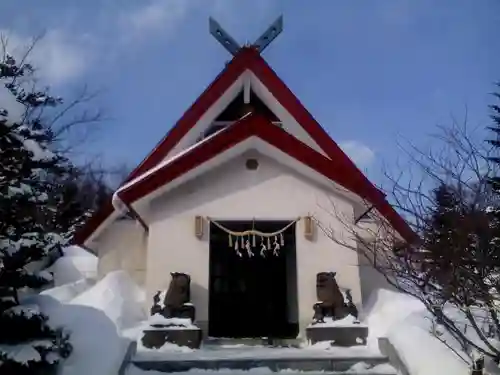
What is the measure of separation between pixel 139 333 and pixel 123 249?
359cm

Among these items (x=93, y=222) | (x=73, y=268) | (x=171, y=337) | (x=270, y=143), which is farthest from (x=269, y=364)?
(x=73, y=268)

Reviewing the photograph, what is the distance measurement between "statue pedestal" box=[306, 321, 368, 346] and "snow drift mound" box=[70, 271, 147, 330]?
2561mm

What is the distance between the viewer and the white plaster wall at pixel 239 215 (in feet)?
24.6

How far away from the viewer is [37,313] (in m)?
5.12

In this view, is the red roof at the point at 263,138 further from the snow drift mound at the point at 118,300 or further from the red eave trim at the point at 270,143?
the snow drift mound at the point at 118,300

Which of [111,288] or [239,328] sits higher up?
[111,288]

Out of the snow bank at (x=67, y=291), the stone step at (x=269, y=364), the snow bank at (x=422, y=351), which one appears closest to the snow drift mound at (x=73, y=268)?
the snow bank at (x=67, y=291)

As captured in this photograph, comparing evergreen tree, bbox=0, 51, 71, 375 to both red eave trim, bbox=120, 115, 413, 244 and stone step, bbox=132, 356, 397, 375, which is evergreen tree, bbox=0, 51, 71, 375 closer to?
stone step, bbox=132, 356, 397, 375

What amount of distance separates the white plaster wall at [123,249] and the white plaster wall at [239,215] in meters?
2.04

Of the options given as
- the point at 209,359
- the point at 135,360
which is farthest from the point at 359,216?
the point at 135,360

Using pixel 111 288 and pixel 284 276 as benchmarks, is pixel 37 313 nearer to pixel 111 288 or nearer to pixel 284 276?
pixel 111 288

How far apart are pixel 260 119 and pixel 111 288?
11.4 feet

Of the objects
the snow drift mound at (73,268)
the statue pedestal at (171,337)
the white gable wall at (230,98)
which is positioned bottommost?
the statue pedestal at (171,337)

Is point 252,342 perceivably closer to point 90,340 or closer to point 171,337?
point 171,337
